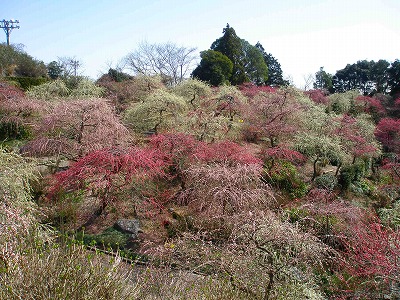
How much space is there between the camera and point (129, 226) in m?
7.89

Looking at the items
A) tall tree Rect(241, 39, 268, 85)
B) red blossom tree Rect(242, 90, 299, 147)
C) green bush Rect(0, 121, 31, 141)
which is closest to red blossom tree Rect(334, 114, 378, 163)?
red blossom tree Rect(242, 90, 299, 147)

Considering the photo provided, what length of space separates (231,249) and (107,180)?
3.58 m

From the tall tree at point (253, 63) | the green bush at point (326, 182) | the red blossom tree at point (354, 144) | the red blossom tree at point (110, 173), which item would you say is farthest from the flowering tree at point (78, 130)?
the tall tree at point (253, 63)

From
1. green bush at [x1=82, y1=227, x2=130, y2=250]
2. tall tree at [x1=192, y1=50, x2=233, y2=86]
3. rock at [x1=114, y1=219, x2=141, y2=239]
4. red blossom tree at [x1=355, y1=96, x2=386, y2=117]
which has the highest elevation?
tall tree at [x1=192, y1=50, x2=233, y2=86]

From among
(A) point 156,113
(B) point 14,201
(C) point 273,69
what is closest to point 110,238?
(B) point 14,201

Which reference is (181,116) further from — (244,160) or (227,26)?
(227,26)

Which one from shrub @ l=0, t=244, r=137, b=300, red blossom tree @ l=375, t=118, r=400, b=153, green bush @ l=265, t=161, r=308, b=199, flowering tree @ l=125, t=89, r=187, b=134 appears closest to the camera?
shrub @ l=0, t=244, r=137, b=300

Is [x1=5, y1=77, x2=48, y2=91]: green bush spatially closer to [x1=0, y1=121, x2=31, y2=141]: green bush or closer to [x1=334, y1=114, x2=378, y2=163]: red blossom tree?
[x1=0, y1=121, x2=31, y2=141]: green bush

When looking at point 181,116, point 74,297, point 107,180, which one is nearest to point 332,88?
point 181,116

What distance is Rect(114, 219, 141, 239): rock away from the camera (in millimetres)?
7812

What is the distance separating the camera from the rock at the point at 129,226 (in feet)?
25.6

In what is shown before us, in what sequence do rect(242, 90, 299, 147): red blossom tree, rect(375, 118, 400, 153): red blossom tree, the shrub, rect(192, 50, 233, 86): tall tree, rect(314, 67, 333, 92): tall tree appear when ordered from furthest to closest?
rect(314, 67, 333, 92): tall tree → rect(192, 50, 233, 86): tall tree → rect(375, 118, 400, 153): red blossom tree → rect(242, 90, 299, 147): red blossom tree → the shrub

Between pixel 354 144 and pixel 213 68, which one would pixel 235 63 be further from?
pixel 354 144

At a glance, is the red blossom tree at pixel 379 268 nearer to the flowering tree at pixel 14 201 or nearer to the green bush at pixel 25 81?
the flowering tree at pixel 14 201
